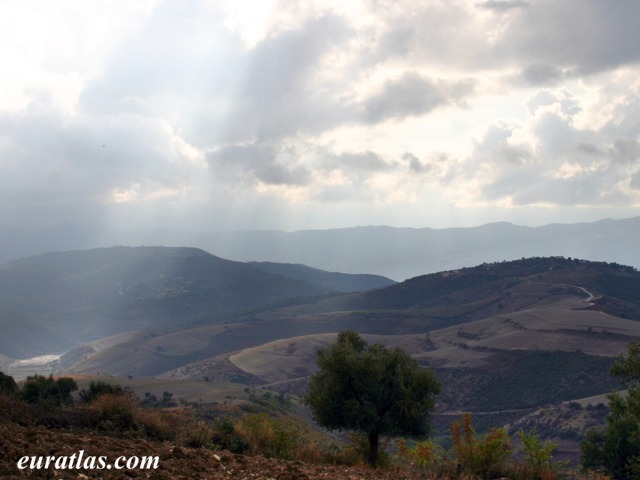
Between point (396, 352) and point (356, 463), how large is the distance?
684 centimetres

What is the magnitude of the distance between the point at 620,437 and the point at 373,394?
43.4 feet

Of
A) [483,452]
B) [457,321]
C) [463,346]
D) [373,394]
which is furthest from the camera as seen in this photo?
[457,321]

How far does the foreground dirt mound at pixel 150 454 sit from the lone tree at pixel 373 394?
6.11 m

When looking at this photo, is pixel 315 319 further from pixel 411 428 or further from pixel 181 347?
pixel 411 428

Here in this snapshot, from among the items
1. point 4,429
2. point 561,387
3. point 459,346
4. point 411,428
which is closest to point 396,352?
point 411,428

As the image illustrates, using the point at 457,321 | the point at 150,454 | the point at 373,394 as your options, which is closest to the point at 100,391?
the point at 373,394

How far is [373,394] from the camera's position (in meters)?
23.1

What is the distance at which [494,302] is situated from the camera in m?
154

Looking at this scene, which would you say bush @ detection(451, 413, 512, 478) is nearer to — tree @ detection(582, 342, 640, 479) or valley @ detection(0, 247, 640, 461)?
tree @ detection(582, 342, 640, 479)

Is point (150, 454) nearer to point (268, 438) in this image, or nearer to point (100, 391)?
point (268, 438)

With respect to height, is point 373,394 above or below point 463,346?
above

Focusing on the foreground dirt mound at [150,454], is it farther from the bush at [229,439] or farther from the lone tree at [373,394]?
the lone tree at [373,394]

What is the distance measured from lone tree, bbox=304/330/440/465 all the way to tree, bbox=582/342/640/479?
28.1 ft

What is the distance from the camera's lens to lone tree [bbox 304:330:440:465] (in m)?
22.7
